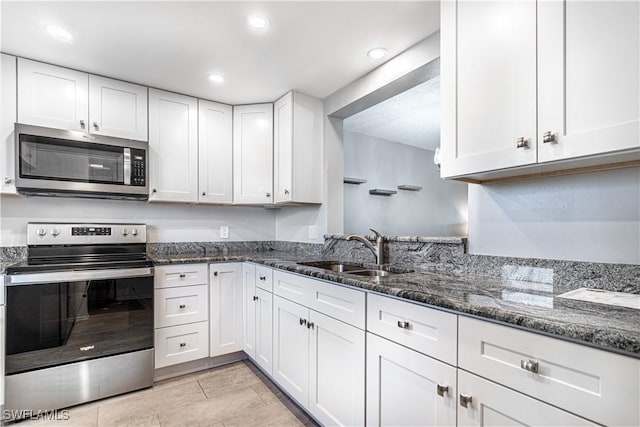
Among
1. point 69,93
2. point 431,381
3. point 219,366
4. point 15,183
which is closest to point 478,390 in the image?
point 431,381

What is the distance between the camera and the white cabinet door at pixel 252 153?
299cm

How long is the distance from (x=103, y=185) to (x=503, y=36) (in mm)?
2634

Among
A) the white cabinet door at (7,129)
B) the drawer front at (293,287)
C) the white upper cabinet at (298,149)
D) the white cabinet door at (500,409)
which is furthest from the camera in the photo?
the white upper cabinet at (298,149)

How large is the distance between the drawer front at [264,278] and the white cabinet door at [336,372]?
1.83ft

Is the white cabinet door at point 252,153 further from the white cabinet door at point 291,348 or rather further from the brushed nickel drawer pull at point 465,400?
the brushed nickel drawer pull at point 465,400

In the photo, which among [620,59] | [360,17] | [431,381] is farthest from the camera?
[360,17]

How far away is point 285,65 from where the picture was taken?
229 cm

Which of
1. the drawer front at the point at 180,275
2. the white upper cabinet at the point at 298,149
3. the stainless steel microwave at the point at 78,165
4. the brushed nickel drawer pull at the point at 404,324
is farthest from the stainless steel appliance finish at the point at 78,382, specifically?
the brushed nickel drawer pull at the point at 404,324

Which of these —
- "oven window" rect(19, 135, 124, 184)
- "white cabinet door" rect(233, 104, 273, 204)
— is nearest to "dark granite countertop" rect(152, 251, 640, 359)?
"white cabinet door" rect(233, 104, 273, 204)

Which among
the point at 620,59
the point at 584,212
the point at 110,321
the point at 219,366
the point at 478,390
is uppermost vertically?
the point at 620,59

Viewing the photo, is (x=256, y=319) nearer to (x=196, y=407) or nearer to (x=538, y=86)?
(x=196, y=407)

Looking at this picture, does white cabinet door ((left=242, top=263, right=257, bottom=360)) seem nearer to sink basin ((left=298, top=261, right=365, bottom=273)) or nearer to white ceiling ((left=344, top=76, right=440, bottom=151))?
sink basin ((left=298, top=261, right=365, bottom=273))

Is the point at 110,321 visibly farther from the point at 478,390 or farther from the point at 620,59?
the point at 620,59

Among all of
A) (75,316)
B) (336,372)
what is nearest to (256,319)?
(336,372)
